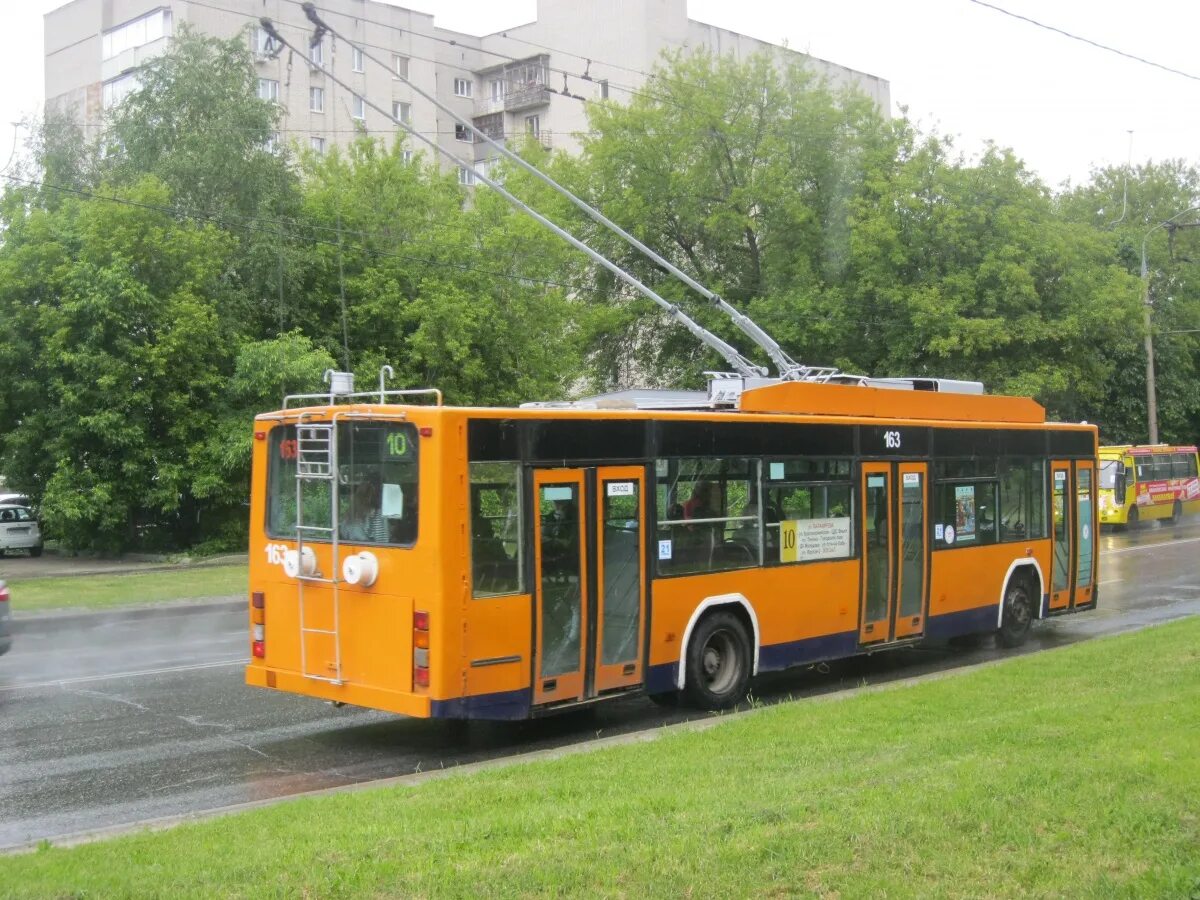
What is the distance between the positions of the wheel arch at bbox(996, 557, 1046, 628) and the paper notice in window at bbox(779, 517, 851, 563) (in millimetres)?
3304

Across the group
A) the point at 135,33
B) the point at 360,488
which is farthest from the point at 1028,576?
the point at 135,33

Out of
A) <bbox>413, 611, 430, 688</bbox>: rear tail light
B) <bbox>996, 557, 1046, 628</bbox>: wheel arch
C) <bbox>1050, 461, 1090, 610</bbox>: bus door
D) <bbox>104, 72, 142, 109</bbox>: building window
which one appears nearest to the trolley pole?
<bbox>1050, 461, 1090, 610</bbox>: bus door

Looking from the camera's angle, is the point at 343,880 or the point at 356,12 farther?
the point at 356,12

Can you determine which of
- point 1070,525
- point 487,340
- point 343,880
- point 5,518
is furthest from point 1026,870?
point 5,518

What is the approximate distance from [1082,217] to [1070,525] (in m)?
45.9

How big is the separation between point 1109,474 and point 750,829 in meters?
Result: 38.5

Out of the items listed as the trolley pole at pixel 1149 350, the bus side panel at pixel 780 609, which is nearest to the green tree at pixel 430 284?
the trolley pole at pixel 1149 350

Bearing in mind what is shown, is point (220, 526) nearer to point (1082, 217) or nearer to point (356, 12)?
point (356, 12)

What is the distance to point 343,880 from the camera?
531 centimetres

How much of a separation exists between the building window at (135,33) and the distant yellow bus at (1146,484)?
40061mm

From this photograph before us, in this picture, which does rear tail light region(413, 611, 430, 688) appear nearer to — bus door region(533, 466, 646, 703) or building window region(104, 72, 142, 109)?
bus door region(533, 466, 646, 703)

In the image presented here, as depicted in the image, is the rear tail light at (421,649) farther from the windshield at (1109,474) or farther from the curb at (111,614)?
the windshield at (1109,474)

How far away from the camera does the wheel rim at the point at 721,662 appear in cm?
1156

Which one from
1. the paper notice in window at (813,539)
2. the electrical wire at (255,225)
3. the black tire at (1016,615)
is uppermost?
the electrical wire at (255,225)
